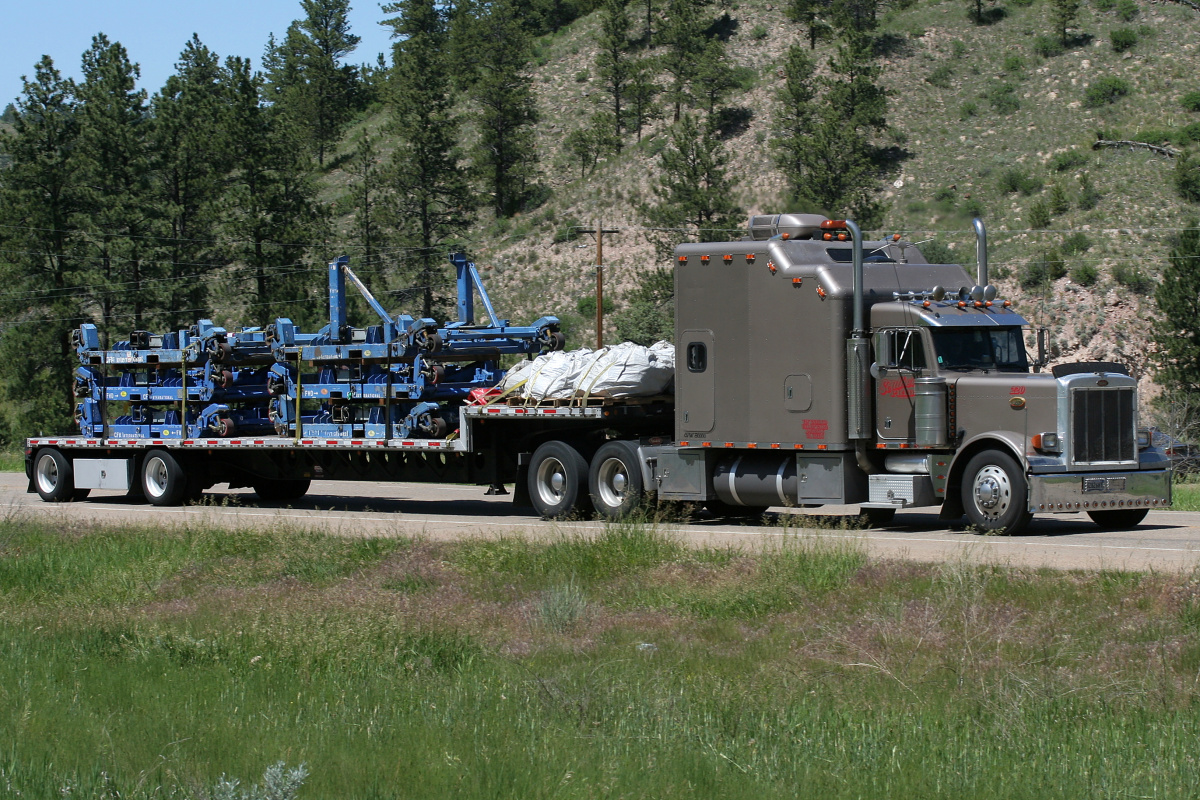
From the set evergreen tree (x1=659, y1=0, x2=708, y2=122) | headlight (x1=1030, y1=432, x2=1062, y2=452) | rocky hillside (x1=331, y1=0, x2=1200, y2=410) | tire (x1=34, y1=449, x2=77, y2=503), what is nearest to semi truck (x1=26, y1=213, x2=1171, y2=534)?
headlight (x1=1030, y1=432, x2=1062, y2=452)

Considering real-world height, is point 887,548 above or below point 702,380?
below

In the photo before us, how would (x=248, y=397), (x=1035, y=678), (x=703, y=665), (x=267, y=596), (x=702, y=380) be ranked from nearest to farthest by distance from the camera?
(x=1035, y=678) → (x=703, y=665) → (x=267, y=596) → (x=702, y=380) → (x=248, y=397)

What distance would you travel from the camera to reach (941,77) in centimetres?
→ 8056

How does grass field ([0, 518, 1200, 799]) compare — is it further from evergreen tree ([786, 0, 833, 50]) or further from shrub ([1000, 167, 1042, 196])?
evergreen tree ([786, 0, 833, 50])

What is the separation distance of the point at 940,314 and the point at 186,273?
52.7 m

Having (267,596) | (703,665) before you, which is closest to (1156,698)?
(703,665)

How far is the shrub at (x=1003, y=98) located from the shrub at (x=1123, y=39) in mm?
6281

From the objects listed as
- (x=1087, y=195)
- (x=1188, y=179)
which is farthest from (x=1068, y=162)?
(x=1188, y=179)

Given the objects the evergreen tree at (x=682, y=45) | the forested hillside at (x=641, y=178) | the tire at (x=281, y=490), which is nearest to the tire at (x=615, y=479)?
the tire at (x=281, y=490)

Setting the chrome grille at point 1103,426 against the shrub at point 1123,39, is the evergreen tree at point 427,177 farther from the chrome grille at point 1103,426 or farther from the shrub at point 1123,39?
the chrome grille at point 1103,426

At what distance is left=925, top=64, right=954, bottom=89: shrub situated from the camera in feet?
263

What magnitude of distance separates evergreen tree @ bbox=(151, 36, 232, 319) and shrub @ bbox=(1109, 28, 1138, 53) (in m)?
49.9

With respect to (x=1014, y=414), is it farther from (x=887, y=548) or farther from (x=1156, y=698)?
(x=1156, y=698)

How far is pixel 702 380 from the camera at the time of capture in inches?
704
